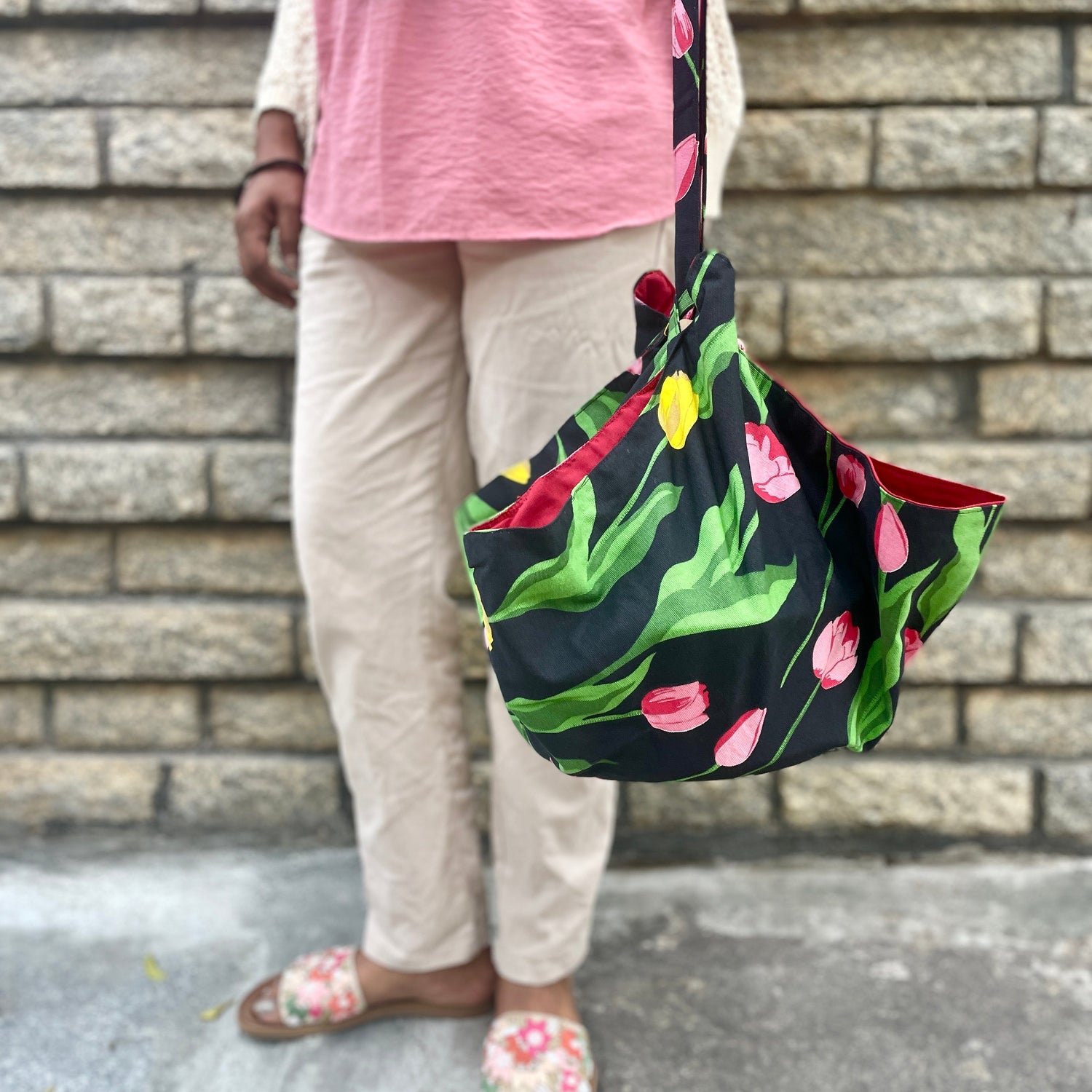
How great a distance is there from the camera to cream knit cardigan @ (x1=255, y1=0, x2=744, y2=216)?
3.80ft

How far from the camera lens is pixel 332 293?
1.25 metres

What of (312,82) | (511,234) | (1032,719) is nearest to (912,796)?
(1032,719)

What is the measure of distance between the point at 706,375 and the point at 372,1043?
1035mm

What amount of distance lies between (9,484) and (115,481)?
187mm

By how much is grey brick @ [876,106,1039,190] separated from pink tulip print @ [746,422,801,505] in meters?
0.98

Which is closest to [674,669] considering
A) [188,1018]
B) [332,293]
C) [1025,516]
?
[332,293]

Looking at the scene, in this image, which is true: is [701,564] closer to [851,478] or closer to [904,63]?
[851,478]

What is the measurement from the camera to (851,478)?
0.91 m

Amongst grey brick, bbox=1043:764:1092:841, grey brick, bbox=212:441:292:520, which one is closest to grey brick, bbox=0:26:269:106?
grey brick, bbox=212:441:292:520

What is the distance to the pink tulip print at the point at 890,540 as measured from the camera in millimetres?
880

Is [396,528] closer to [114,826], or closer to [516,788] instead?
[516,788]

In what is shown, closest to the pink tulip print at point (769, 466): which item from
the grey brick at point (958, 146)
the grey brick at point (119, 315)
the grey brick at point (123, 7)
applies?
the grey brick at point (958, 146)

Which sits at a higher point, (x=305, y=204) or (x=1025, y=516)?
(x=305, y=204)

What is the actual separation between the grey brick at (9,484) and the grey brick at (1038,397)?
65.5 inches
